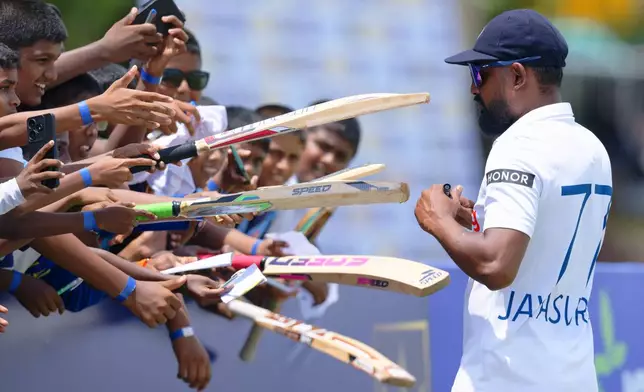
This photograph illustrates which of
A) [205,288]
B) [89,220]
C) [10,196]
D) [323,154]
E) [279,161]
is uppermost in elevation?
[10,196]

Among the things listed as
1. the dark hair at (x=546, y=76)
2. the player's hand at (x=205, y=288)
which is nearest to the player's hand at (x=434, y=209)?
the dark hair at (x=546, y=76)

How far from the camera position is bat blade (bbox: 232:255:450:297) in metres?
3.75

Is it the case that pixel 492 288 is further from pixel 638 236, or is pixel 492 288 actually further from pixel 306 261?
pixel 638 236

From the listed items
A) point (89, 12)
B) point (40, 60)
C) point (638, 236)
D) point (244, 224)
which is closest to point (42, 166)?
point (40, 60)

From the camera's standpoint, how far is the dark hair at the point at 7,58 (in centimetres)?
385

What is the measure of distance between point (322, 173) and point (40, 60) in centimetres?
276

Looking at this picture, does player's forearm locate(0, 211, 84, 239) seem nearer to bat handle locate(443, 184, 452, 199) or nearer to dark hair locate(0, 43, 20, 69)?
dark hair locate(0, 43, 20, 69)

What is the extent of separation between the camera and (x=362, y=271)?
4.06m

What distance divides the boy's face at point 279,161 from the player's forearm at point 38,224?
2.37m

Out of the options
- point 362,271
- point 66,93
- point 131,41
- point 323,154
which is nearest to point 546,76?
point 362,271

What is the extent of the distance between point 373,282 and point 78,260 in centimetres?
101

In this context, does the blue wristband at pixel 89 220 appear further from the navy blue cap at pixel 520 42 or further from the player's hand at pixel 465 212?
the navy blue cap at pixel 520 42

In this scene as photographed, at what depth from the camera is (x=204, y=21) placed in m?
9.23

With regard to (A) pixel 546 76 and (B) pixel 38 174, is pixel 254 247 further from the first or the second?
(A) pixel 546 76
